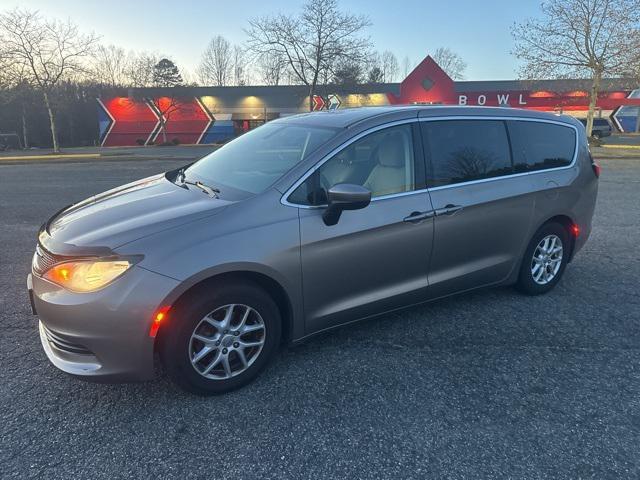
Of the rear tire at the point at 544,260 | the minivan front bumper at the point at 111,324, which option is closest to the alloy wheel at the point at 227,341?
the minivan front bumper at the point at 111,324

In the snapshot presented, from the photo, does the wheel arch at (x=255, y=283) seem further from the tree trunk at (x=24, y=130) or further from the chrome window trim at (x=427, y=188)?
the tree trunk at (x=24, y=130)

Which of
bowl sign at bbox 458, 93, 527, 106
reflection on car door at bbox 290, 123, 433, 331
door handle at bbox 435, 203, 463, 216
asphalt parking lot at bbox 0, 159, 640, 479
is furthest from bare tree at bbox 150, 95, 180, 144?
door handle at bbox 435, 203, 463, 216

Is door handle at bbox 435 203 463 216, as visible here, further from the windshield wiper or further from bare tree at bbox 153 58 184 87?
bare tree at bbox 153 58 184 87

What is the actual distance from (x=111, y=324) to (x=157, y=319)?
23cm

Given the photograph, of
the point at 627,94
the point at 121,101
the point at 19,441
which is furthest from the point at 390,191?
the point at 627,94

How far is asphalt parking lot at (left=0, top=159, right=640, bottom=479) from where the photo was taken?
220 centimetres

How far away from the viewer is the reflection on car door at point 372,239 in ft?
9.50

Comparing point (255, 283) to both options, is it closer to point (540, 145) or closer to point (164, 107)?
point (540, 145)

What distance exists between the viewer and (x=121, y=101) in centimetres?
4559

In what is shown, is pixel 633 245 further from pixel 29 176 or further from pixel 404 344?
pixel 29 176

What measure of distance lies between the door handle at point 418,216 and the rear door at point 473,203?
0.25 ft

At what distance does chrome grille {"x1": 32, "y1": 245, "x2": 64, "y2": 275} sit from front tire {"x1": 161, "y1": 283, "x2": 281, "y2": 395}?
0.78m

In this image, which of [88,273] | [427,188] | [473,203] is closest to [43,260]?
[88,273]

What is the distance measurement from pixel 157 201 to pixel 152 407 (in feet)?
4.34
